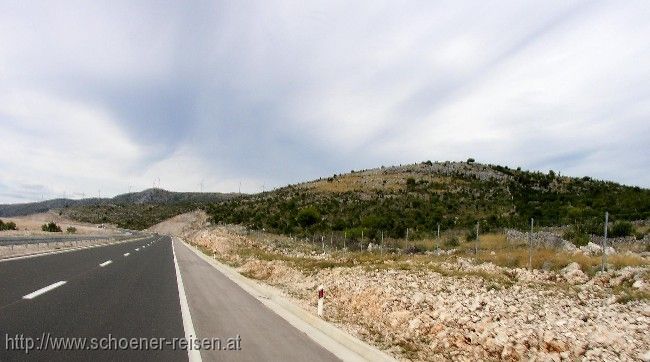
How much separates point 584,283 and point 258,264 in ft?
53.0

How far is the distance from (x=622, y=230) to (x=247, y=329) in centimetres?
3001

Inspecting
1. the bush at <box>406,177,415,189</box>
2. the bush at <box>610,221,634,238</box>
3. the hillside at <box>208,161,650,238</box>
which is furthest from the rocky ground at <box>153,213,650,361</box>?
the bush at <box>406,177,415,189</box>

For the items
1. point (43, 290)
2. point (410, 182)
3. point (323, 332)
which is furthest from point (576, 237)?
point (410, 182)

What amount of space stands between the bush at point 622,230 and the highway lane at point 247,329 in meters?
26.9

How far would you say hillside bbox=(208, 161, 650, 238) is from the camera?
48.8 m

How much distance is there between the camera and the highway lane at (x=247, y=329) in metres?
7.78

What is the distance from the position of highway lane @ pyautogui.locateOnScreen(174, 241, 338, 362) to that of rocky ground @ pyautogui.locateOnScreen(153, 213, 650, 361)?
1604 millimetres

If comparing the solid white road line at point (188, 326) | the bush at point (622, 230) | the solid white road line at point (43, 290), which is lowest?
the solid white road line at point (188, 326)

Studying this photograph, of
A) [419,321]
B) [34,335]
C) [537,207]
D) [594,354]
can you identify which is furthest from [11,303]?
[537,207]

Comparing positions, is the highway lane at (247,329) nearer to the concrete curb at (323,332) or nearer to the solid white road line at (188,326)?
the solid white road line at (188,326)

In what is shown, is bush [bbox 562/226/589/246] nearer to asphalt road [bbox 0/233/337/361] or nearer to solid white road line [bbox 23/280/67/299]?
asphalt road [bbox 0/233/337/361]

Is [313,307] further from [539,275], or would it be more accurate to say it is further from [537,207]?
[537,207]

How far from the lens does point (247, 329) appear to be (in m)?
9.77

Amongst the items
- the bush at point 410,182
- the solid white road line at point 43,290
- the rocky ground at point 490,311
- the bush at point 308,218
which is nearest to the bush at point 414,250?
the rocky ground at point 490,311
